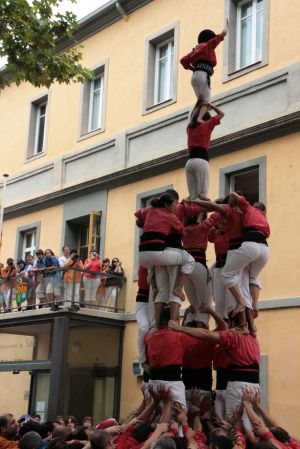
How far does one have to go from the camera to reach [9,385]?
841 inches

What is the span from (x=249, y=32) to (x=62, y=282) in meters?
7.39

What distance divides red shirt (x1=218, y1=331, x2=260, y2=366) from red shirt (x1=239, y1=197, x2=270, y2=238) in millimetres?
1219

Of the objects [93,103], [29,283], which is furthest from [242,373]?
[93,103]

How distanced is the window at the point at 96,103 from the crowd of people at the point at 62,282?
4372 mm

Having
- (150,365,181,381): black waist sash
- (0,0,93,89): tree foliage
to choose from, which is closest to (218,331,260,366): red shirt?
(150,365,181,381): black waist sash

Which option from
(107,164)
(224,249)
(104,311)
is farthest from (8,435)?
(107,164)

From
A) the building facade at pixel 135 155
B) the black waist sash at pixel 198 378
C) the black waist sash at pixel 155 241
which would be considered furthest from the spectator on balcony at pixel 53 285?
the black waist sash at pixel 155 241

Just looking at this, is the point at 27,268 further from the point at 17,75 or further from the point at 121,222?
the point at 17,75

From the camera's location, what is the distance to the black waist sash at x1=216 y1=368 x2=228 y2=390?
772 centimetres

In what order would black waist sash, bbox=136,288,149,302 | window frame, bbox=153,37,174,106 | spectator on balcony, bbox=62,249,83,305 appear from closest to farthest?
black waist sash, bbox=136,288,149,302
spectator on balcony, bbox=62,249,83,305
window frame, bbox=153,37,174,106

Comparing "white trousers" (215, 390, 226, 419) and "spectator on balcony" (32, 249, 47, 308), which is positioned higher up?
"spectator on balcony" (32, 249, 47, 308)

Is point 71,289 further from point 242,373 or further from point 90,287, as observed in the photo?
point 242,373

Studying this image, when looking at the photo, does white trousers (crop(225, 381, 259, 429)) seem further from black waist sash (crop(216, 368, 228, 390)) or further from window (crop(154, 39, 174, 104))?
window (crop(154, 39, 174, 104))

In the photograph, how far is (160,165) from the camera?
18.2 meters
